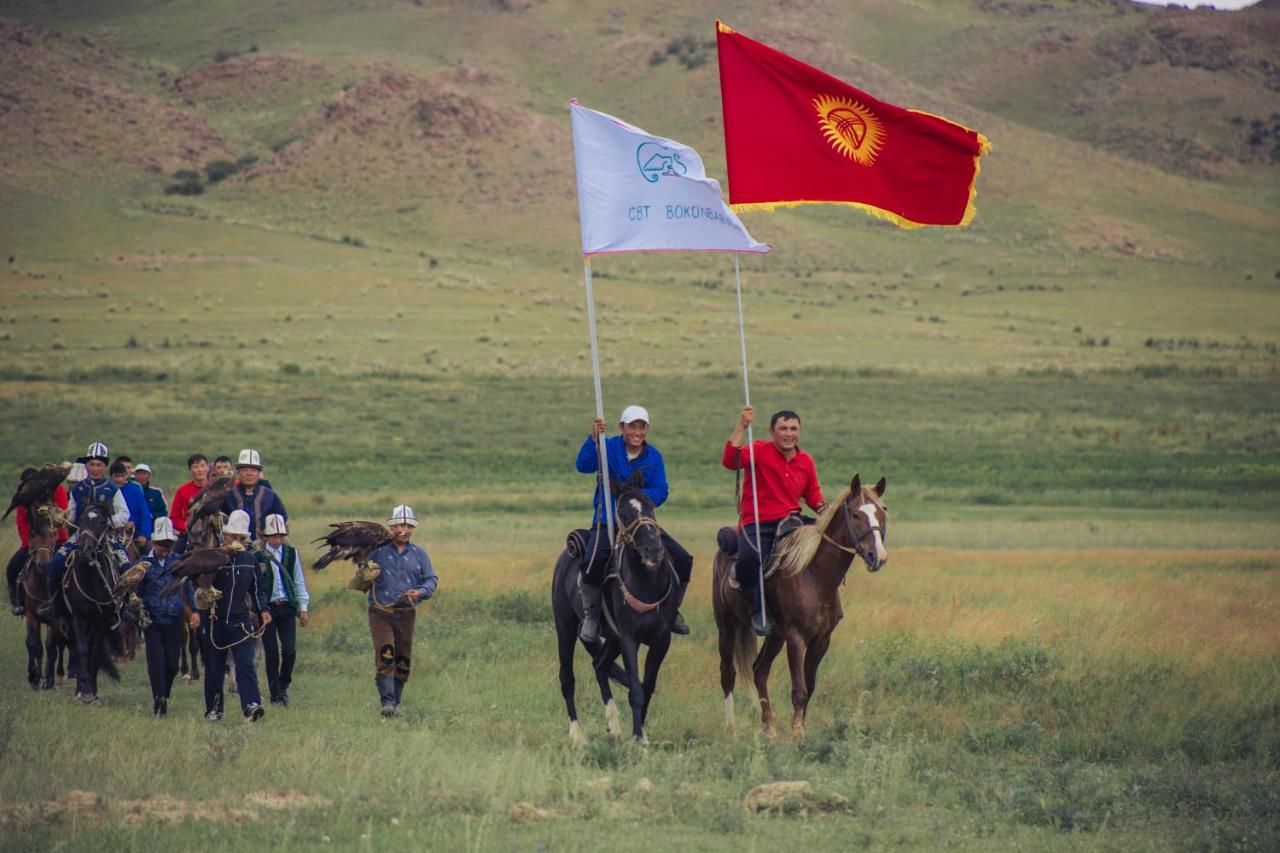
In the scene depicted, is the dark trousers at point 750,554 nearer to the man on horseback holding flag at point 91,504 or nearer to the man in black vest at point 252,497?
the man in black vest at point 252,497

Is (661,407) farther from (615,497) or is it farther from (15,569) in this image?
(615,497)

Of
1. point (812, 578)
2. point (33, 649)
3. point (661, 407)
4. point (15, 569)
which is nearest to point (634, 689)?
point (812, 578)

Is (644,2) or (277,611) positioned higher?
(644,2)

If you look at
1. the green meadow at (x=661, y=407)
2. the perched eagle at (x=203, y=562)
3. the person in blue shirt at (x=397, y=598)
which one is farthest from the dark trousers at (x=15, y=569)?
the person in blue shirt at (x=397, y=598)

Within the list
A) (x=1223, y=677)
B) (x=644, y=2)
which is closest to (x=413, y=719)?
(x=1223, y=677)

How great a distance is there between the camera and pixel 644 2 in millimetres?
197125

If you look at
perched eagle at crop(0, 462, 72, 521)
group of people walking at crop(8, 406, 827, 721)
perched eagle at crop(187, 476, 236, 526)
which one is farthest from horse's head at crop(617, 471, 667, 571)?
perched eagle at crop(0, 462, 72, 521)

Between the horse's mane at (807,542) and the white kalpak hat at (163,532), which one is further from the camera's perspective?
the white kalpak hat at (163,532)

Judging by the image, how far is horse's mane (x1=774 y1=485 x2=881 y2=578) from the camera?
12906 mm

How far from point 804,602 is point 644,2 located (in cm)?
19142

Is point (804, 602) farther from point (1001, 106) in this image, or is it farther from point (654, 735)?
point (1001, 106)

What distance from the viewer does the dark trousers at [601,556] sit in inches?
506

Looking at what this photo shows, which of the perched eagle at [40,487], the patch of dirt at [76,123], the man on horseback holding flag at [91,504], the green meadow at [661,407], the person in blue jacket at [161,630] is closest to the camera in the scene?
the green meadow at [661,407]

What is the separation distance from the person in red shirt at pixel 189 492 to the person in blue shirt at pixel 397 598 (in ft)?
12.7
